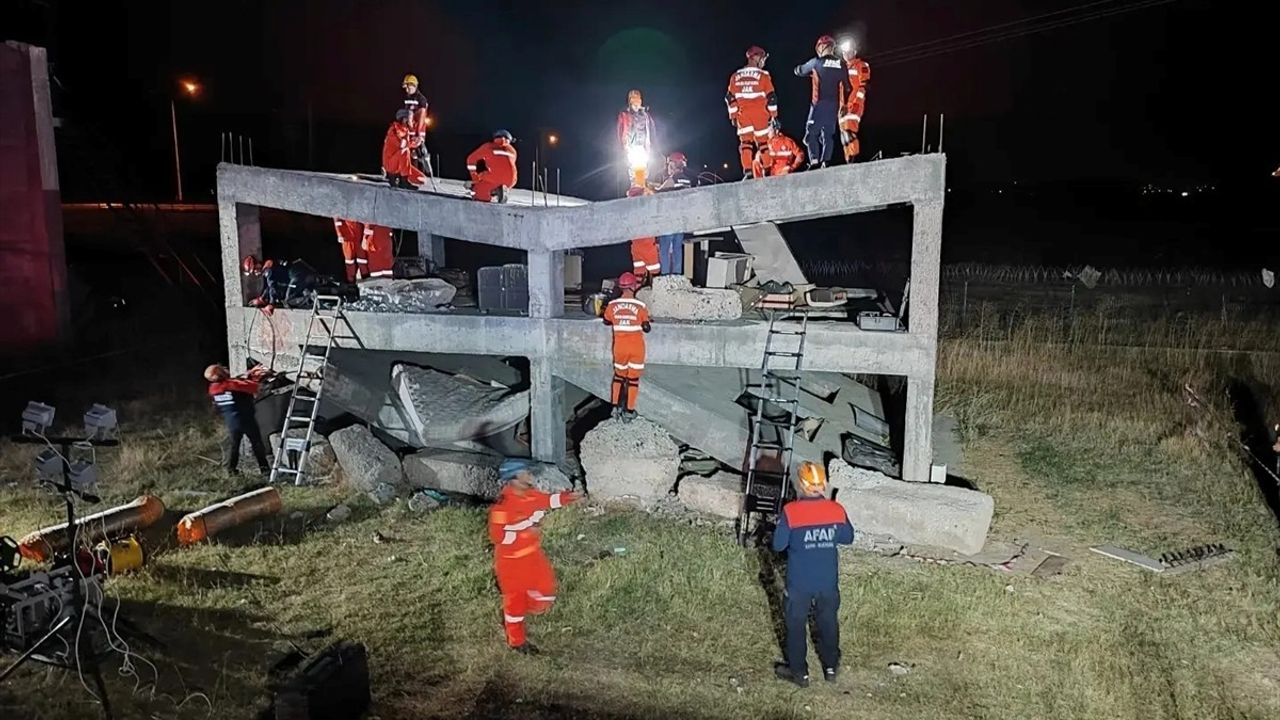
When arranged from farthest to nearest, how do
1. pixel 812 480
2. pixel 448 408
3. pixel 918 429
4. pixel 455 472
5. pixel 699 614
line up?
pixel 448 408
pixel 455 472
pixel 918 429
pixel 699 614
pixel 812 480

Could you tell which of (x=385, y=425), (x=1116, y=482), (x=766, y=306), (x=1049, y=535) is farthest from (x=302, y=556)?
(x=1116, y=482)

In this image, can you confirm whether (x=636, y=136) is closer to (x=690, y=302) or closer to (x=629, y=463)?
(x=690, y=302)

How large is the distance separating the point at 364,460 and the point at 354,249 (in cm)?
482

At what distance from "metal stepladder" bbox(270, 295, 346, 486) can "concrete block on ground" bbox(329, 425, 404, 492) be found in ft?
1.55

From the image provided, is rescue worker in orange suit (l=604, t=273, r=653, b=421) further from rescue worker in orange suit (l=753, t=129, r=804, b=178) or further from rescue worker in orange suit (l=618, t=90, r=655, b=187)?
rescue worker in orange suit (l=618, t=90, r=655, b=187)

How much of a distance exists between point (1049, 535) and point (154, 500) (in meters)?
9.93

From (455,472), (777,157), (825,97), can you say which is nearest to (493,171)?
(777,157)

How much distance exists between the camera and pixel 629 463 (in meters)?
10.8

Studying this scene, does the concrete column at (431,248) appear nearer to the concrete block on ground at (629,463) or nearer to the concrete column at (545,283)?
the concrete column at (545,283)

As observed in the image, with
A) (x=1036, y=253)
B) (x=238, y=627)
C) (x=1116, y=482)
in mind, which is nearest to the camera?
(x=238, y=627)

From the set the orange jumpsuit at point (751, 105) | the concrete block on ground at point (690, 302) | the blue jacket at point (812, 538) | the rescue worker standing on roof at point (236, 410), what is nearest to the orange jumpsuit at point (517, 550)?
the blue jacket at point (812, 538)

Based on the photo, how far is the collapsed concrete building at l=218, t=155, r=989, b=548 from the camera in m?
10.3

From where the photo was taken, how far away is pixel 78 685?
6793 millimetres

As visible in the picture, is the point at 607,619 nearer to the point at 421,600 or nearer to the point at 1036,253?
the point at 421,600
